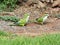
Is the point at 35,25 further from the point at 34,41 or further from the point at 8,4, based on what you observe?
the point at 34,41

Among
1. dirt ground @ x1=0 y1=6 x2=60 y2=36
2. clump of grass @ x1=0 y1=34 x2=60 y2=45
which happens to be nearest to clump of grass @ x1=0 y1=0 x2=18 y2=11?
dirt ground @ x1=0 y1=6 x2=60 y2=36

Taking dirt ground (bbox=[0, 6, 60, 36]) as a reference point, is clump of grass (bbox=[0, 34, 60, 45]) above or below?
above

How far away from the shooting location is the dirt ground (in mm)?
9391

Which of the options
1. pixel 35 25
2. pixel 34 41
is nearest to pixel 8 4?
pixel 35 25

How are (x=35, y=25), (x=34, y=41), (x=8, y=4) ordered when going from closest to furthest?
(x=34, y=41) → (x=35, y=25) → (x=8, y=4)

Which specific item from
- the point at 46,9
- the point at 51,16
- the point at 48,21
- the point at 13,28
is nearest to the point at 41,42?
the point at 13,28

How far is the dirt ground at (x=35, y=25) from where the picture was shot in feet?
30.8

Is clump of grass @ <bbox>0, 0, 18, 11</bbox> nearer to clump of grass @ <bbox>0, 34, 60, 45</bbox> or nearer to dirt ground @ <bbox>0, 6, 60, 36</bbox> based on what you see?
dirt ground @ <bbox>0, 6, 60, 36</bbox>

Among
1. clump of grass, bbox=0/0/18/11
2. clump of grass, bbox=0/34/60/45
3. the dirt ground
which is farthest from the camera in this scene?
clump of grass, bbox=0/0/18/11

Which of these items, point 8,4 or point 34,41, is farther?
point 8,4

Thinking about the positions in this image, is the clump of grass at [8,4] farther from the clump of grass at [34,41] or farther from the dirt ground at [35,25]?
the clump of grass at [34,41]

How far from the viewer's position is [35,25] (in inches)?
411

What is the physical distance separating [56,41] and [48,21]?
387 cm

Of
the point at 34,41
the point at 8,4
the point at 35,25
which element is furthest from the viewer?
the point at 8,4
